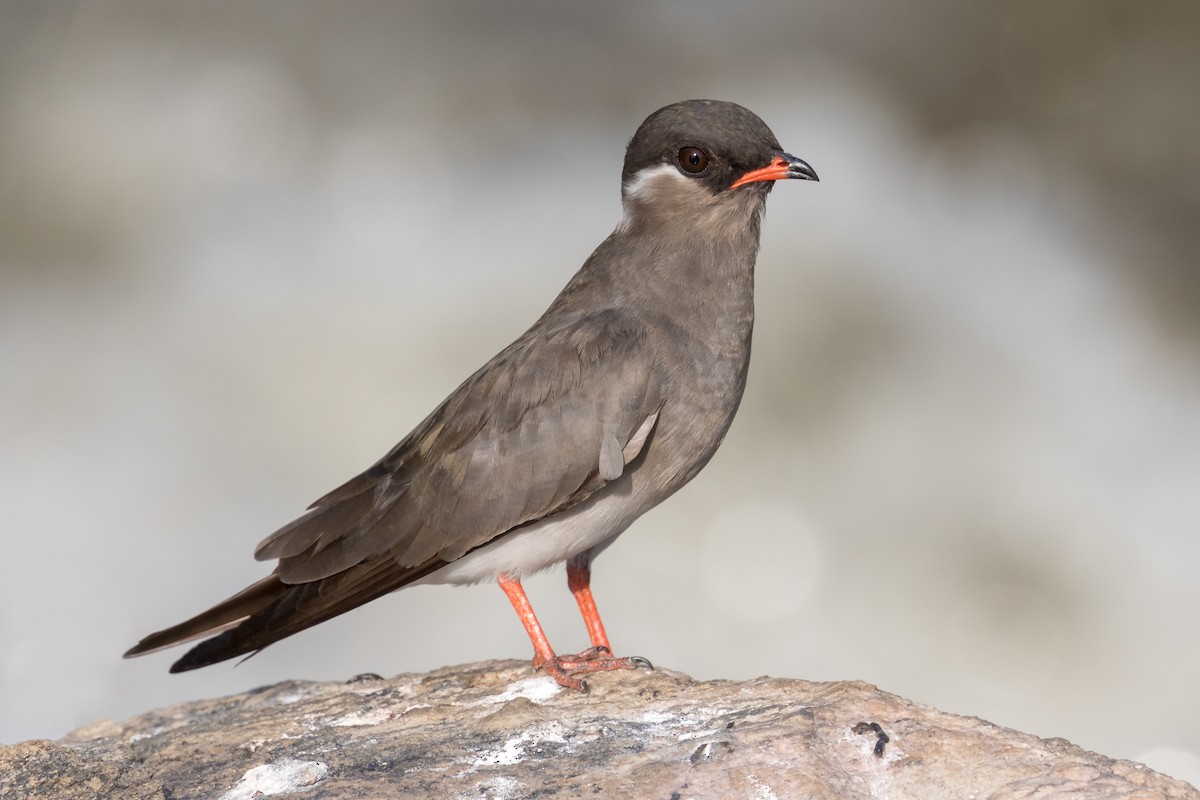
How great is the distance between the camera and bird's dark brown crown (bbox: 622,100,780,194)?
253 inches

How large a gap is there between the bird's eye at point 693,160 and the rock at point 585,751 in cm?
242

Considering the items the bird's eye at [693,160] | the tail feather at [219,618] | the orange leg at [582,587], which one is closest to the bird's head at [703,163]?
the bird's eye at [693,160]

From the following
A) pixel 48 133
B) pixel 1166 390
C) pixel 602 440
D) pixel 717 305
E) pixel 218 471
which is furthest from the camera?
pixel 48 133

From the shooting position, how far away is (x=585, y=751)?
194 inches

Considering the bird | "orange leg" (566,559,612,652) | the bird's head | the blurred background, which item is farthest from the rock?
the blurred background

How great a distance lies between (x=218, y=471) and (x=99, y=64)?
5316mm

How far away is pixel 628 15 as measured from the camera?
1534 cm

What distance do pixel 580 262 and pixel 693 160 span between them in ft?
23.8

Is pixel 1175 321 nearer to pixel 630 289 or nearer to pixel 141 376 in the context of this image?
pixel 630 289

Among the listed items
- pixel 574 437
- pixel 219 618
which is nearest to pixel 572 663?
pixel 574 437

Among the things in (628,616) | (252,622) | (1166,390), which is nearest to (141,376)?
(628,616)

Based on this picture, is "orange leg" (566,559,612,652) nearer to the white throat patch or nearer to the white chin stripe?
the white throat patch

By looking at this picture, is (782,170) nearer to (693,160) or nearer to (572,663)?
(693,160)

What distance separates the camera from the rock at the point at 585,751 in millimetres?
4449
